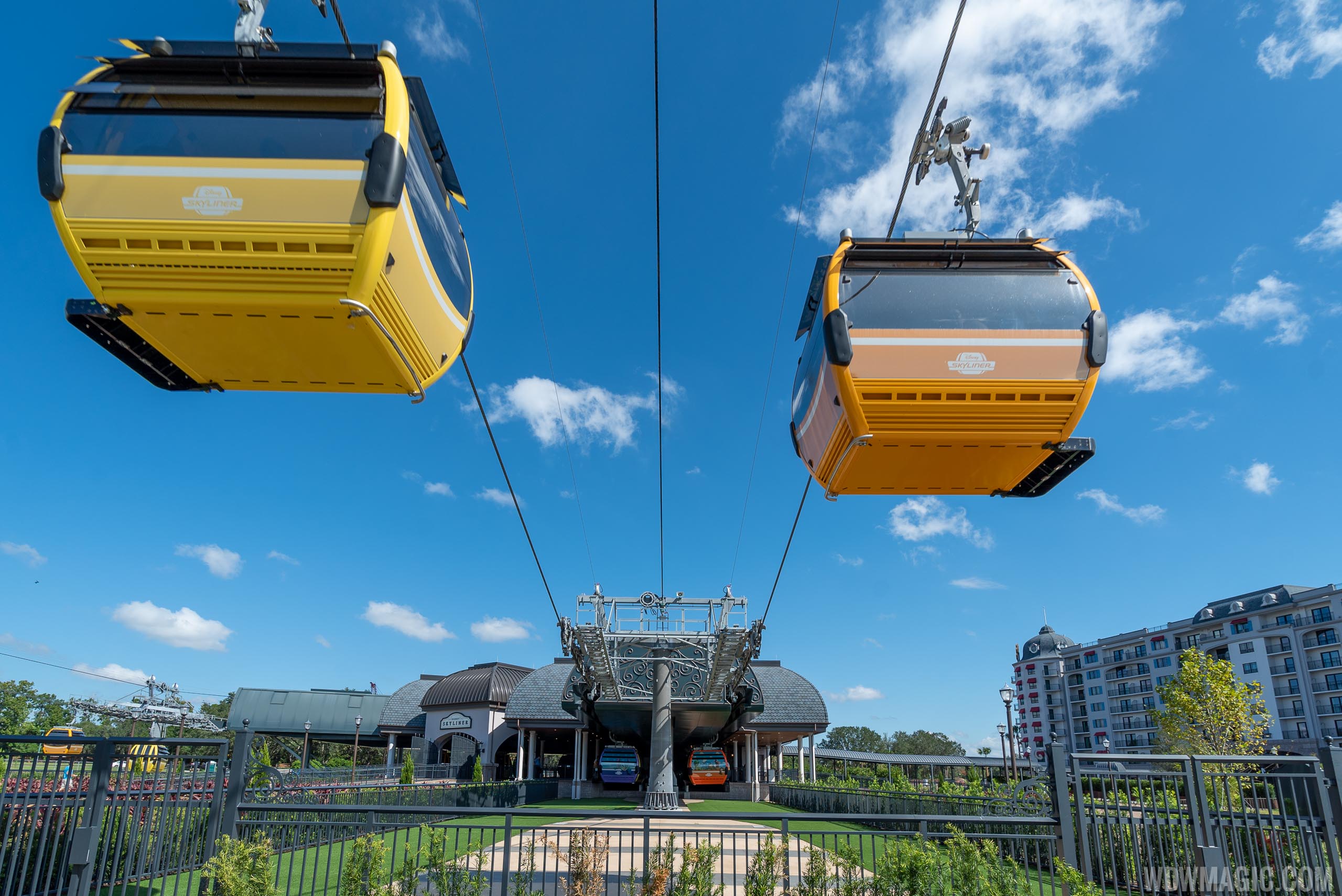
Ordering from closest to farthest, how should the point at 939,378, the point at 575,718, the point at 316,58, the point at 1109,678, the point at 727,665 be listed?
the point at 316,58 < the point at 939,378 < the point at 727,665 < the point at 575,718 < the point at 1109,678

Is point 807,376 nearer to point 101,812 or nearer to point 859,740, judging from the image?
point 101,812

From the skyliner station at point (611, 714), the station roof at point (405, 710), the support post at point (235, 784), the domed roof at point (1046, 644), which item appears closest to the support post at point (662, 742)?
the skyliner station at point (611, 714)

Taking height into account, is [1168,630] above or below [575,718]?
above

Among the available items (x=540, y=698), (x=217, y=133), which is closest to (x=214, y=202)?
(x=217, y=133)

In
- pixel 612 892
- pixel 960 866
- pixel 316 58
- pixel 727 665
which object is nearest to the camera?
pixel 316 58

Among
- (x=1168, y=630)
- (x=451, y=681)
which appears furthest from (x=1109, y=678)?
(x=451, y=681)

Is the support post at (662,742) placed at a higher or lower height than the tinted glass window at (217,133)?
lower

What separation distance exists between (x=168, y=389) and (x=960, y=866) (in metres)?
7.97

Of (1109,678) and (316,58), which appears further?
(1109,678)

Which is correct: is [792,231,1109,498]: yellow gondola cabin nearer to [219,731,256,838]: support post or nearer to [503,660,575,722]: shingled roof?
[219,731,256,838]: support post

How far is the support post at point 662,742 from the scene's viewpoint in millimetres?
23375

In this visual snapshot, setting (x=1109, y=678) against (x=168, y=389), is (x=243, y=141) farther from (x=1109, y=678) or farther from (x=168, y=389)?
(x=1109, y=678)

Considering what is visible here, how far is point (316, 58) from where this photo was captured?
4.32m

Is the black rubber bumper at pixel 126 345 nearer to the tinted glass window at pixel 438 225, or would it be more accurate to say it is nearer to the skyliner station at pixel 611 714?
the tinted glass window at pixel 438 225
